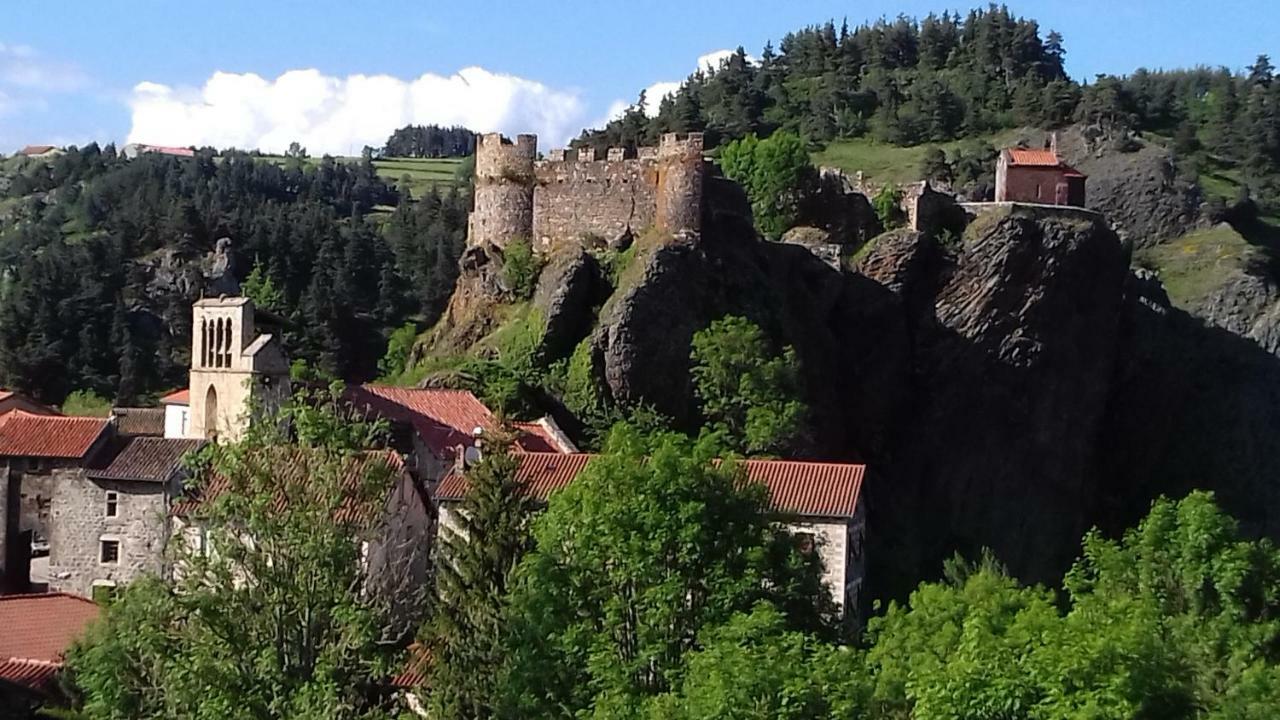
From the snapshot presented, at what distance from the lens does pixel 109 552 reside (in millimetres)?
47594

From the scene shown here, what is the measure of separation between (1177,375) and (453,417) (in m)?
51.8

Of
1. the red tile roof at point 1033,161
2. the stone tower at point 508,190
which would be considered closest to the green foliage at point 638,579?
the stone tower at point 508,190

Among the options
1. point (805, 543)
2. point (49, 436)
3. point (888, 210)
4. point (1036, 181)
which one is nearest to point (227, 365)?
point (49, 436)

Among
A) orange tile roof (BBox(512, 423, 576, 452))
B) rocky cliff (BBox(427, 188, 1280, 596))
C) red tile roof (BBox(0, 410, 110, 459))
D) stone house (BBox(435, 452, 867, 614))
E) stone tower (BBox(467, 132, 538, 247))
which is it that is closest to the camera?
stone house (BBox(435, 452, 867, 614))

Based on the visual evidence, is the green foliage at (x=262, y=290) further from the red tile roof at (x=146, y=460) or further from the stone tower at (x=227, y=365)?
the red tile roof at (x=146, y=460)

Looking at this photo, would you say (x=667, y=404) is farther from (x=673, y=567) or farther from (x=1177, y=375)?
(x=1177, y=375)

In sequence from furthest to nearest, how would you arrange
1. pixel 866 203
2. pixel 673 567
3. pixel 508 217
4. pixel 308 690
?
1. pixel 866 203
2. pixel 508 217
3. pixel 673 567
4. pixel 308 690

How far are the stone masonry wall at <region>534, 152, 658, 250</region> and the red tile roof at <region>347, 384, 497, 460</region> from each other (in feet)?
33.8

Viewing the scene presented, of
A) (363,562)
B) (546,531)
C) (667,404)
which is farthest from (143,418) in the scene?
(546,531)

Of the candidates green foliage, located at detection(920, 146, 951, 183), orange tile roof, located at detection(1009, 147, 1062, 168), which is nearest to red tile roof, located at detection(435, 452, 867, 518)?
orange tile roof, located at detection(1009, 147, 1062, 168)

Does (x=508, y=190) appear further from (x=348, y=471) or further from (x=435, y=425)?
(x=348, y=471)

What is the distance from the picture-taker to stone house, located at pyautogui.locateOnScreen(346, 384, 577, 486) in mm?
50344

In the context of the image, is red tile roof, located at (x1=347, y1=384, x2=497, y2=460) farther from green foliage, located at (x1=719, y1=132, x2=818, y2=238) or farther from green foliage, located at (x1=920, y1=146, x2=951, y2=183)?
green foliage, located at (x1=920, y1=146, x2=951, y2=183)

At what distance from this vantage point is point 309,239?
116m
